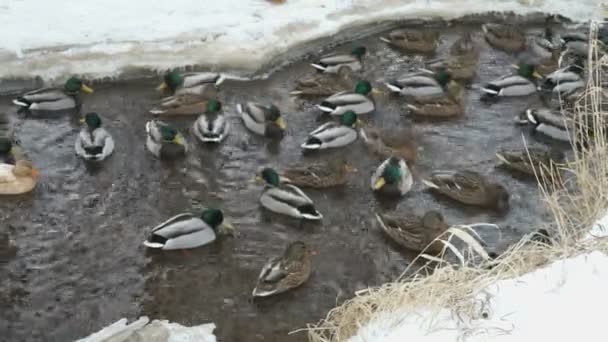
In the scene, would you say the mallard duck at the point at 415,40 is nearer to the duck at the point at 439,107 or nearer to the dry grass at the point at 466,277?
the duck at the point at 439,107

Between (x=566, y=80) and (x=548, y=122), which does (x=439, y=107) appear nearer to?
(x=548, y=122)

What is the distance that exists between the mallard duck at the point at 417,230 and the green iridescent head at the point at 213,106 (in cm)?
303

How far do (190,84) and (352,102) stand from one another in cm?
214

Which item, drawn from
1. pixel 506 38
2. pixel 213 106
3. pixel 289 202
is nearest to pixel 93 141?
pixel 213 106

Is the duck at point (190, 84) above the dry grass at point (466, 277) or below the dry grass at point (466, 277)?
below

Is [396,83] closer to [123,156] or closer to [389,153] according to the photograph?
[389,153]

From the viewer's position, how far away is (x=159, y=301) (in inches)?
277

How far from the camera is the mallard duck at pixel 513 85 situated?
37.1 feet

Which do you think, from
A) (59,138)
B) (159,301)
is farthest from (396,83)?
(159,301)

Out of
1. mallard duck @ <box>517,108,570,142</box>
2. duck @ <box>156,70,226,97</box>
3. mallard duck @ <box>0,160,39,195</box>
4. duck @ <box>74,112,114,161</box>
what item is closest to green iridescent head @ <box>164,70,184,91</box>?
duck @ <box>156,70,226,97</box>

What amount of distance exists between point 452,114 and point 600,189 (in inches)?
218

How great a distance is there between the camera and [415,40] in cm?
1266

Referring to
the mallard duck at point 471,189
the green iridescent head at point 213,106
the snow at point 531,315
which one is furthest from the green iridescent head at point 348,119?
the snow at point 531,315

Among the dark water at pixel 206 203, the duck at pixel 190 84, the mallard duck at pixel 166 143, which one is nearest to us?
the dark water at pixel 206 203
